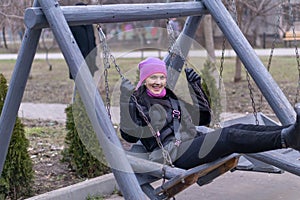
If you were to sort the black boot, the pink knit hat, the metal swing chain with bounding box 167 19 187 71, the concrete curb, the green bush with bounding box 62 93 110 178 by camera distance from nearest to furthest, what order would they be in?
the black boot
the pink knit hat
the metal swing chain with bounding box 167 19 187 71
the concrete curb
the green bush with bounding box 62 93 110 178

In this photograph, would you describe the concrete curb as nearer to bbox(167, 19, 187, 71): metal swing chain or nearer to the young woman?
the young woman

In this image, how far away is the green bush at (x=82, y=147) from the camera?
480cm

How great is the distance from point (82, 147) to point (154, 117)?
1.53 meters

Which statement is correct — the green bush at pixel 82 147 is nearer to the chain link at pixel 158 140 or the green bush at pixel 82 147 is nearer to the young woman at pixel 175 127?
the young woman at pixel 175 127

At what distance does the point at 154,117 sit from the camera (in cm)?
363

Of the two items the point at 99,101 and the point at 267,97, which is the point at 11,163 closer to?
the point at 99,101

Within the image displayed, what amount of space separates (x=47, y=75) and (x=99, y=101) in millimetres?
13373

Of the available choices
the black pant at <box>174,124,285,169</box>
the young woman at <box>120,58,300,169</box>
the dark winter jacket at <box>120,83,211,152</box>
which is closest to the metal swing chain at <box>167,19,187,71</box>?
the young woman at <box>120,58,300,169</box>

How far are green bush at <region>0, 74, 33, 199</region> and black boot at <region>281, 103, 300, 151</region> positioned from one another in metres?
2.35

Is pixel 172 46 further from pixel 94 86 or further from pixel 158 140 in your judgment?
pixel 94 86

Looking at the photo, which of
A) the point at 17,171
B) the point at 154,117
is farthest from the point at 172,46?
the point at 17,171

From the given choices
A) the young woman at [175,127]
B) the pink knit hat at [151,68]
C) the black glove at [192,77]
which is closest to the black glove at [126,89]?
the young woman at [175,127]

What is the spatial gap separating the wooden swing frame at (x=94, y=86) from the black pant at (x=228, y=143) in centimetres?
10

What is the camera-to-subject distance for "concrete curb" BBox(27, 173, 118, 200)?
4363 millimetres
